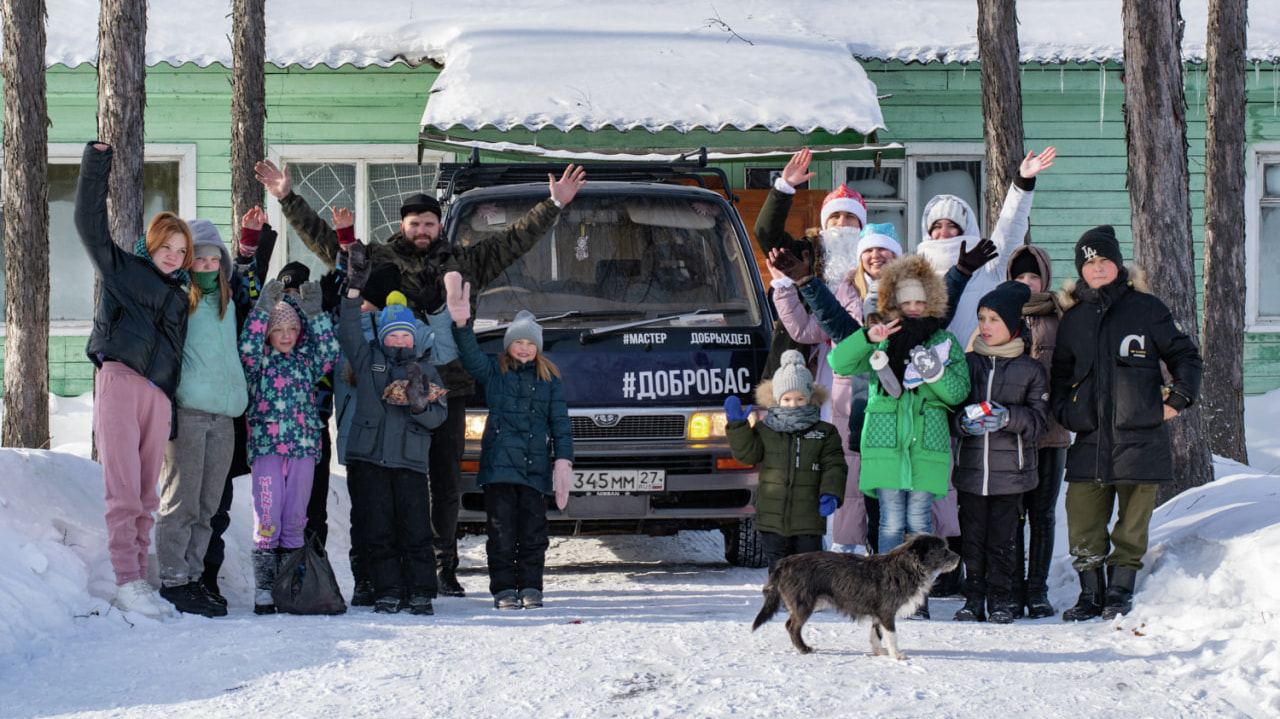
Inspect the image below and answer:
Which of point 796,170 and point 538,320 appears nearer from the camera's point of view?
point 796,170

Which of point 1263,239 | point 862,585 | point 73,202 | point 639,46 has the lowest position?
point 862,585

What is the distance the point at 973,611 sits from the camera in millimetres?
5527

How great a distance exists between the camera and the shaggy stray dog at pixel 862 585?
4684mm

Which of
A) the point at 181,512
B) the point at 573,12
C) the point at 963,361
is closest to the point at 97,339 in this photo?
the point at 181,512

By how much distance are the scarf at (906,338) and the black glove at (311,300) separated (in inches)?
101

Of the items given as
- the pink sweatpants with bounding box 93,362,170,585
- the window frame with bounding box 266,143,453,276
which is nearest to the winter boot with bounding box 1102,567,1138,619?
the pink sweatpants with bounding box 93,362,170,585

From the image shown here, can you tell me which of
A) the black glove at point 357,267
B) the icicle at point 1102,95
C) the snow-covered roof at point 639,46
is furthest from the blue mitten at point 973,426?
the icicle at point 1102,95

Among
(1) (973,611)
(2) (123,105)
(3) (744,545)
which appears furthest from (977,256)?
(2) (123,105)

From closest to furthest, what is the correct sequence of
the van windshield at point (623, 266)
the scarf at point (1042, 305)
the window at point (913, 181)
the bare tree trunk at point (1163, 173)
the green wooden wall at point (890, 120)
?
the scarf at point (1042, 305)
the van windshield at point (623, 266)
the bare tree trunk at point (1163, 173)
the green wooden wall at point (890, 120)
the window at point (913, 181)

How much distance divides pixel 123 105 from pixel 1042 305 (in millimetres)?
6343

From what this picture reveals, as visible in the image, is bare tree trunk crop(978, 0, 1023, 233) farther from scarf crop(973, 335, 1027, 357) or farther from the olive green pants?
the olive green pants

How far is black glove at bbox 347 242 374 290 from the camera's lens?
5.65 m

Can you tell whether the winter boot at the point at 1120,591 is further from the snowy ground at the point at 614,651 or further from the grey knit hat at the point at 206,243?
the grey knit hat at the point at 206,243

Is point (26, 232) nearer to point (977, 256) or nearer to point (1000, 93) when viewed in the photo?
point (977, 256)
